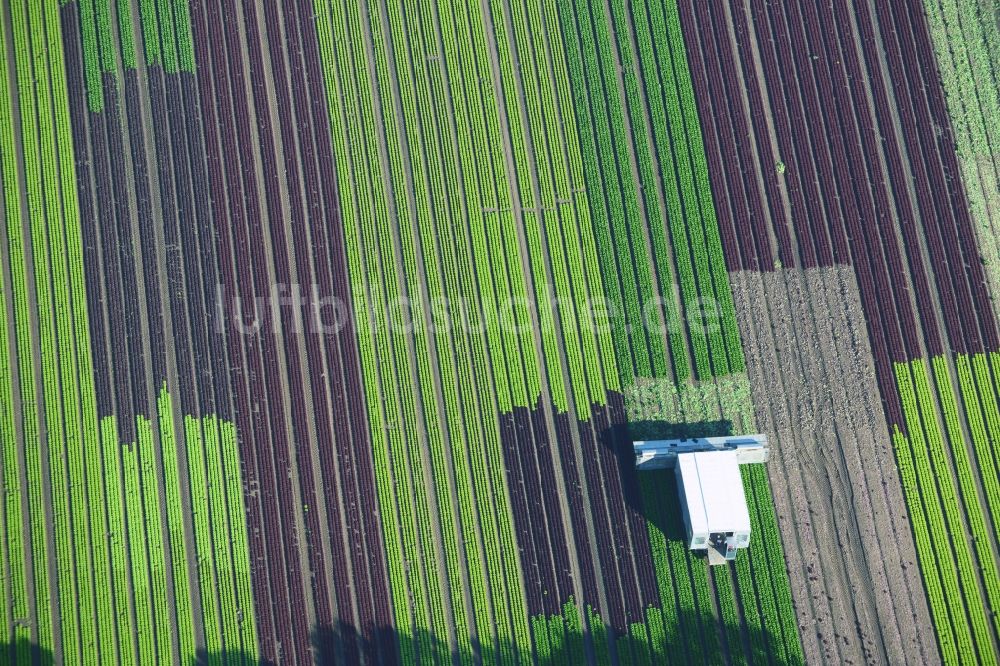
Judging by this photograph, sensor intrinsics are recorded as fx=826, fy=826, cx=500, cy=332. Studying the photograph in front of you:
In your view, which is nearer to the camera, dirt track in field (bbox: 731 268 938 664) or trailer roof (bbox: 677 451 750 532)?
trailer roof (bbox: 677 451 750 532)

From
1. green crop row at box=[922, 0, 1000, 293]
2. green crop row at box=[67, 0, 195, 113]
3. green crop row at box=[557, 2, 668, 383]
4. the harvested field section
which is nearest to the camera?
the harvested field section

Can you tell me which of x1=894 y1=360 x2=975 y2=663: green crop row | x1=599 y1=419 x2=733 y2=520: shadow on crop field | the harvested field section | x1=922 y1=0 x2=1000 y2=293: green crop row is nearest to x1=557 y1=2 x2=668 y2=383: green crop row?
x1=599 y1=419 x2=733 y2=520: shadow on crop field

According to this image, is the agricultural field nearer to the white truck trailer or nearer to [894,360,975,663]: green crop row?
[894,360,975,663]: green crop row

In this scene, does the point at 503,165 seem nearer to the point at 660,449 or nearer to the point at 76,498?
the point at 660,449

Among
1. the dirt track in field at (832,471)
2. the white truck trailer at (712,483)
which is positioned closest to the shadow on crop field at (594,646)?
the dirt track in field at (832,471)

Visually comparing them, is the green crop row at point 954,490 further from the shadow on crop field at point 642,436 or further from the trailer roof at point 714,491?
the shadow on crop field at point 642,436

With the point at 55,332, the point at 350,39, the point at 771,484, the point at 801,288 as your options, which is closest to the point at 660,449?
the point at 771,484

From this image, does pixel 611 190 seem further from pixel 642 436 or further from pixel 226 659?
pixel 226 659

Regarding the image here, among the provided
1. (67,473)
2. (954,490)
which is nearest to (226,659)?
(67,473)
